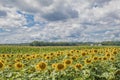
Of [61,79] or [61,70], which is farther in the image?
[61,70]

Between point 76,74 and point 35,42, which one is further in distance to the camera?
point 35,42

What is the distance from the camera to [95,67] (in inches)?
366

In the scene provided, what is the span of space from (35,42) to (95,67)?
116 m

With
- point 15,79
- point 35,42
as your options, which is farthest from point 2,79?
point 35,42

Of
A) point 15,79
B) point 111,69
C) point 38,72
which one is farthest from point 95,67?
point 15,79

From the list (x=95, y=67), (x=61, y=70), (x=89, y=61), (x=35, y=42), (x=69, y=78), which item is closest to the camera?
(x=69, y=78)

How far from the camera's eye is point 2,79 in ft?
24.2

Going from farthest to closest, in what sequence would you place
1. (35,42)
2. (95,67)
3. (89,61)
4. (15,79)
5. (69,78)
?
(35,42) < (89,61) < (95,67) < (69,78) < (15,79)

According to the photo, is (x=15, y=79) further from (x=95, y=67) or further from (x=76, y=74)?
(x=95, y=67)

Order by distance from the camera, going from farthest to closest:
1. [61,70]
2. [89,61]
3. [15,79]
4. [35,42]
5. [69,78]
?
[35,42]
[89,61]
[61,70]
[69,78]
[15,79]

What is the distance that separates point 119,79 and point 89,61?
2.13m

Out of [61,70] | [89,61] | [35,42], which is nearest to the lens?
[61,70]

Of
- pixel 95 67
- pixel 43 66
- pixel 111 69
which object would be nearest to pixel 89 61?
pixel 95 67

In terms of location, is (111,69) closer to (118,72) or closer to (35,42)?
(118,72)
